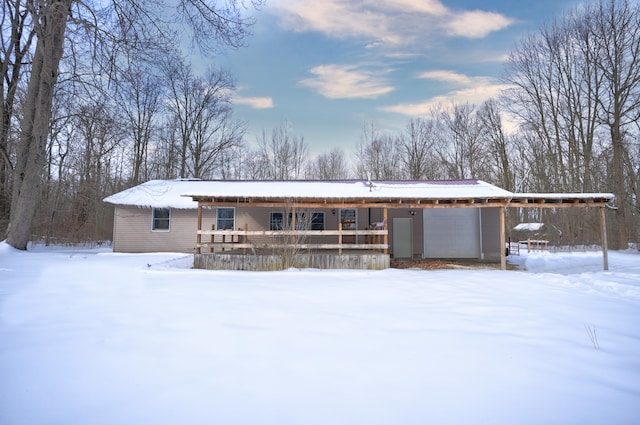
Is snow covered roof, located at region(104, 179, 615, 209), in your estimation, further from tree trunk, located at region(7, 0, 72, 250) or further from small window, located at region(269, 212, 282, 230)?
tree trunk, located at region(7, 0, 72, 250)

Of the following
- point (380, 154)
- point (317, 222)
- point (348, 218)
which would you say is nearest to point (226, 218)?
point (317, 222)

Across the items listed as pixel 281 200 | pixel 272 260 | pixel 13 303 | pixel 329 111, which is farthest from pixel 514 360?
pixel 329 111

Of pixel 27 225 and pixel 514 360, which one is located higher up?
pixel 27 225

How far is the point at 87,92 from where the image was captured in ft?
27.9

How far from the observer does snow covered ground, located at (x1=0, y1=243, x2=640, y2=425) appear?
2.20m

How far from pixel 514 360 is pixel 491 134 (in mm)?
27303

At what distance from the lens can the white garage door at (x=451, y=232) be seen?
14.3 metres

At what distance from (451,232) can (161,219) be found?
539 inches

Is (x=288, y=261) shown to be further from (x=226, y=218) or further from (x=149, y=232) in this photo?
(x=149, y=232)

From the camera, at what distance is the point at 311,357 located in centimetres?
313

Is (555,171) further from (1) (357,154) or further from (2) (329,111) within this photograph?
(2) (329,111)

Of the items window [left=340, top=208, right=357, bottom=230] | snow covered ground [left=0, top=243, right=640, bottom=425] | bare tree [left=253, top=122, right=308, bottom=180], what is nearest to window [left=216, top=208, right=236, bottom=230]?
window [left=340, top=208, right=357, bottom=230]

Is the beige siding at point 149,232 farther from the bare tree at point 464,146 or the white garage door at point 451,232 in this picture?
the bare tree at point 464,146

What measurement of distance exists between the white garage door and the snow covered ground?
809cm
